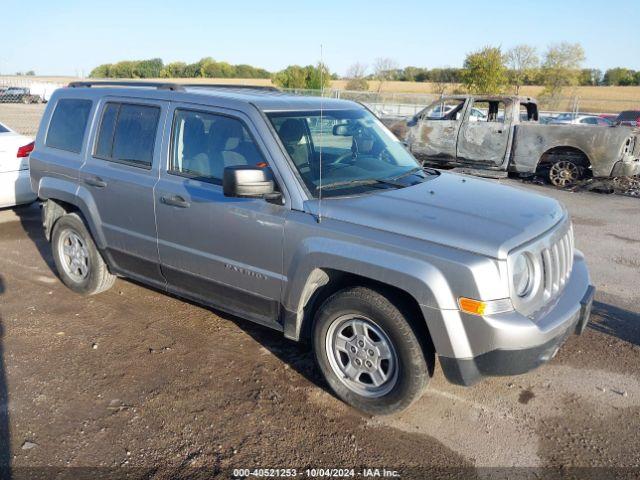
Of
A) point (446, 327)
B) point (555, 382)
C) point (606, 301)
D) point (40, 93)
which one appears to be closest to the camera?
point (446, 327)

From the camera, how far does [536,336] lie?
2.97 meters

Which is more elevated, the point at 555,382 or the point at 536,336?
the point at 536,336

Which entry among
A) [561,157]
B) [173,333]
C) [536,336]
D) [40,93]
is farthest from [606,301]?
[40,93]

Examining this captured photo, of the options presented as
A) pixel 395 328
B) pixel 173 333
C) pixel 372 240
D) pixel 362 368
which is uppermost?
pixel 372 240

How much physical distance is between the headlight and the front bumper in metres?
0.16

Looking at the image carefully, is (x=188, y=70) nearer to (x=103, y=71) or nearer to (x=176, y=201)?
(x=103, y=71)

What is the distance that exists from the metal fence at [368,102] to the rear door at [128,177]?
143 inches

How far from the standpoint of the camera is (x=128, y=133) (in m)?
4.53

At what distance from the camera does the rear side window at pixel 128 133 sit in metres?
4.34

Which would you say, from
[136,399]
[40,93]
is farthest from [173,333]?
[40,93]

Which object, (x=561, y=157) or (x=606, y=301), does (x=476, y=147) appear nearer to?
(x=561, y=157)

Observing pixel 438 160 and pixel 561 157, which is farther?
pixel 438 160

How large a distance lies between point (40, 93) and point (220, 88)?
46.5m

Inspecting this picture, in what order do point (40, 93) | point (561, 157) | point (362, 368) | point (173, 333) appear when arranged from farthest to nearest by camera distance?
1. point (40, 93)
2. point (561, 157)
3. point (173, 333)
4. point (362, 368)
